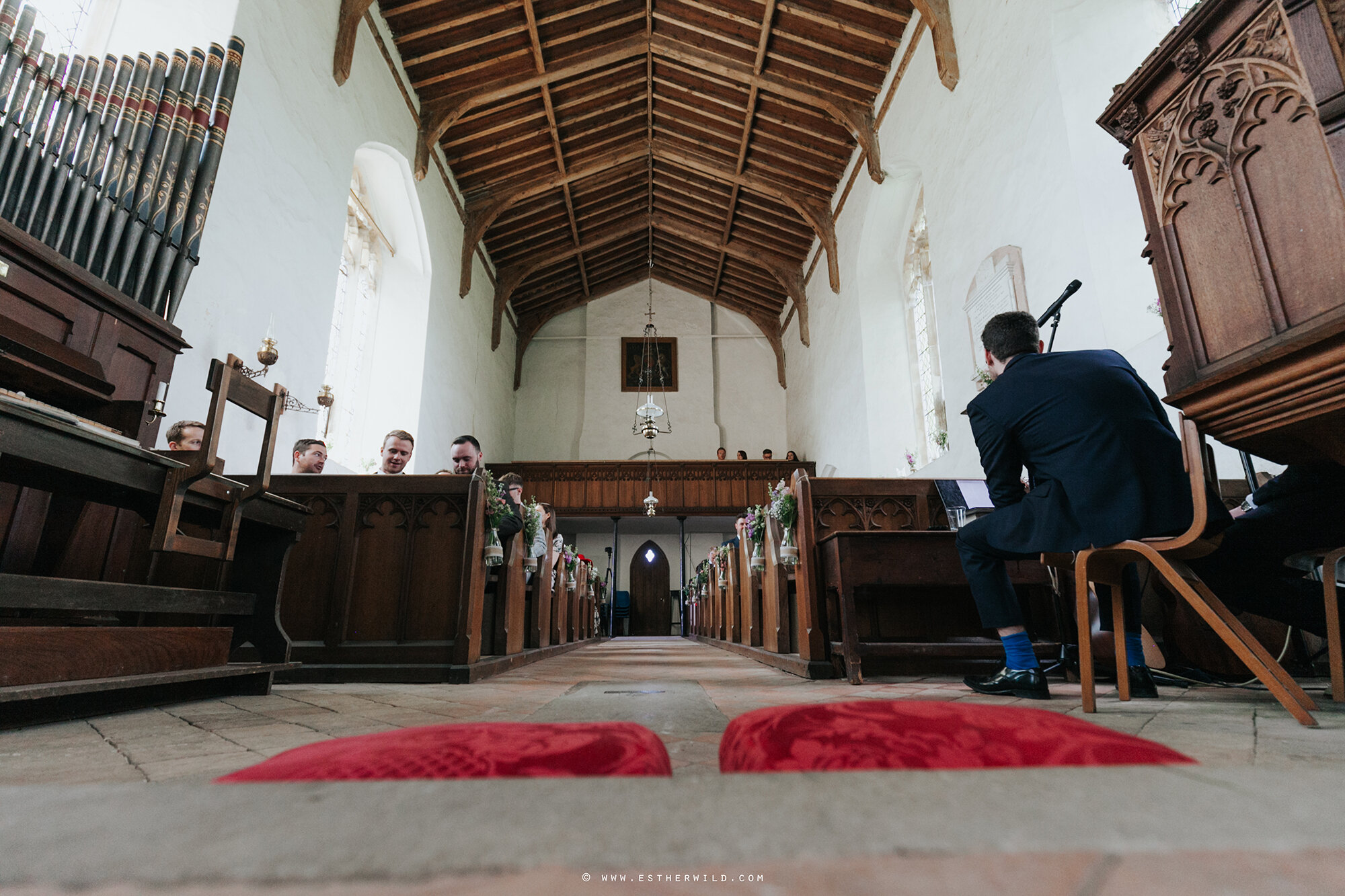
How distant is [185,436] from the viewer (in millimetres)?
3812

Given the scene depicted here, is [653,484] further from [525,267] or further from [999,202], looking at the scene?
[999,202]

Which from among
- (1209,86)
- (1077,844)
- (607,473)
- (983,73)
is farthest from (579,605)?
(1077,844)

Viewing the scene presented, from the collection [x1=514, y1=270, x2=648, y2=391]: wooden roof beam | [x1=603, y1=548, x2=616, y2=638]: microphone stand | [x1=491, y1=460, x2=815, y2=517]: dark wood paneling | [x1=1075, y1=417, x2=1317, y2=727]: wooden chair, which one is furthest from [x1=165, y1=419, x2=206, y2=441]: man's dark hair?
[x1=514, y1=270, x2=648, y2=391]: wooden roof beam

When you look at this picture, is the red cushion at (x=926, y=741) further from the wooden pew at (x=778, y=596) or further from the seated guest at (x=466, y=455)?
the seated guest at (x=466, y=455)

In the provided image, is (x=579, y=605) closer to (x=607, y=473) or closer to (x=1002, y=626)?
(x=607, y=473)

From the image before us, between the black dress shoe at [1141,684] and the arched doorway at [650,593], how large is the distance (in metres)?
13.8

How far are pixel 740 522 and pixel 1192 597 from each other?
4.18 metres

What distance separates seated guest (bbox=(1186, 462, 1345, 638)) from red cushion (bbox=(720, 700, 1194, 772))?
1.84 m

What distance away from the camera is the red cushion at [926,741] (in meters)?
0.61

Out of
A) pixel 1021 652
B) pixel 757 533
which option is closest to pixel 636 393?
pixel 757 533

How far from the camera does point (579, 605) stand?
8492 mm

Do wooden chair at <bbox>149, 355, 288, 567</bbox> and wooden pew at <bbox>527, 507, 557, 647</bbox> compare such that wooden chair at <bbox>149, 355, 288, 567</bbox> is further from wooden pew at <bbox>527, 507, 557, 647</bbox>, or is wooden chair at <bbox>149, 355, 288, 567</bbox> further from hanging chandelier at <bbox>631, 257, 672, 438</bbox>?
hanging chandelier at <bbox>631, 257, 672, 438</bbox>

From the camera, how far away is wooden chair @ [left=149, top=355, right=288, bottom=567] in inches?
88.0

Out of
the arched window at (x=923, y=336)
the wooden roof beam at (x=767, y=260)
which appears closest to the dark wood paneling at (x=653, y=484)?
the wooden roof beam at (x=767, y=260)
